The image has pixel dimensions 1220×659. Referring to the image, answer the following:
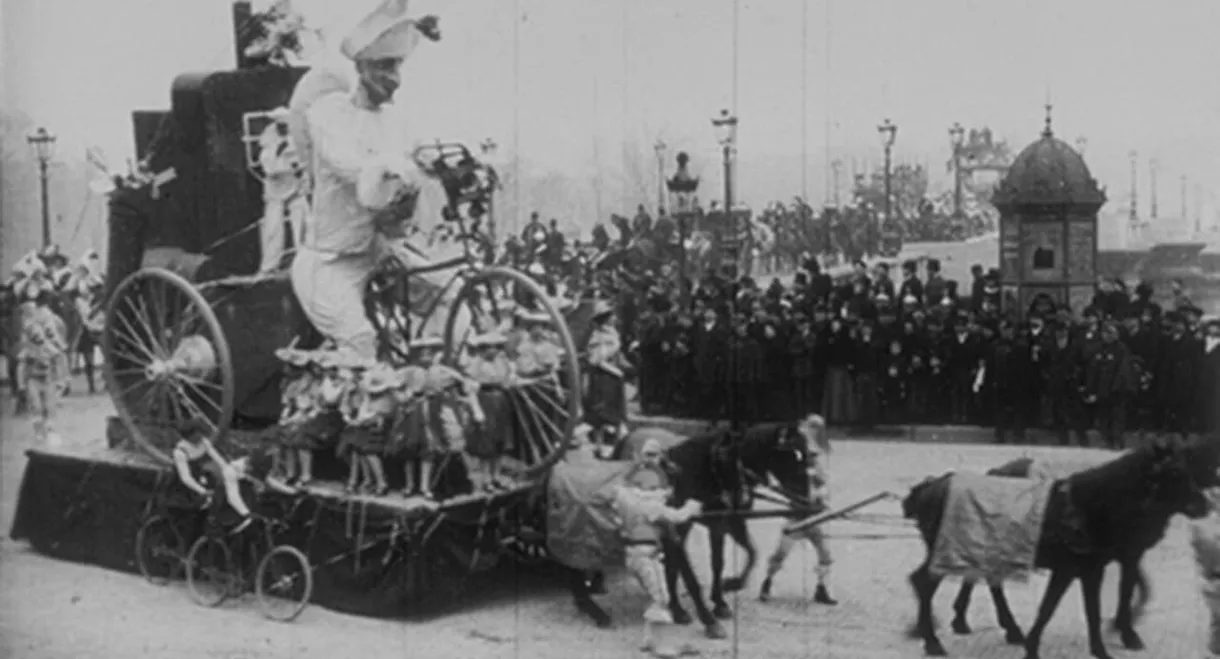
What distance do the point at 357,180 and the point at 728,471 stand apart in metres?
3.42

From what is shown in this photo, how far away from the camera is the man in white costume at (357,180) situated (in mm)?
11734

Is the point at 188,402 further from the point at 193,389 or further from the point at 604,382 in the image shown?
the point at 604,382

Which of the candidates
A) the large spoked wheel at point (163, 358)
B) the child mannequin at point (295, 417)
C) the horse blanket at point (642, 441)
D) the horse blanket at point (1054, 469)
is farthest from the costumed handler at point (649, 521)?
the large spoked wheel at point (163, 358)

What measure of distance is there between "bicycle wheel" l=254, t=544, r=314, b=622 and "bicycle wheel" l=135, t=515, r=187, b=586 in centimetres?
89

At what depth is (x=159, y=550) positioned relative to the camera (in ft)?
40.7

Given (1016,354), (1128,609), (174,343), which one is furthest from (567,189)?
(1128,609)

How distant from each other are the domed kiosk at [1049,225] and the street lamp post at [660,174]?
4224 mm

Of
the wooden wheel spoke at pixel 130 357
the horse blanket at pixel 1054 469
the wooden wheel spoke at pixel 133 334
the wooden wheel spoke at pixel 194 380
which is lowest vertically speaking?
the horse blanket at pixel 1054 469

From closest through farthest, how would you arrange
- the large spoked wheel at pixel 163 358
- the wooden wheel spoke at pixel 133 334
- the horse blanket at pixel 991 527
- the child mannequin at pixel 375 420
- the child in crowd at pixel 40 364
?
the horse blanket at pixel 991 527, the child mannequin at pixel 375 420, the large spoked wheel at pixel 163 358, the wooden wheel spoke at pixel 133 334, the child in crowd at pixel 40 364

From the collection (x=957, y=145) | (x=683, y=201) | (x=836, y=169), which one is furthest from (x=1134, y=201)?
(x=683, y=201)

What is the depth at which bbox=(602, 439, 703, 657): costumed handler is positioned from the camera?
10.5 metres

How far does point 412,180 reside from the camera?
11.7m

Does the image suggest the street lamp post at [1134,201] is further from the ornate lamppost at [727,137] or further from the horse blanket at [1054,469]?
the horse blanket at [1054,469]

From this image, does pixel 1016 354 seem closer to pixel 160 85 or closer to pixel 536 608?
pixel 536 608
